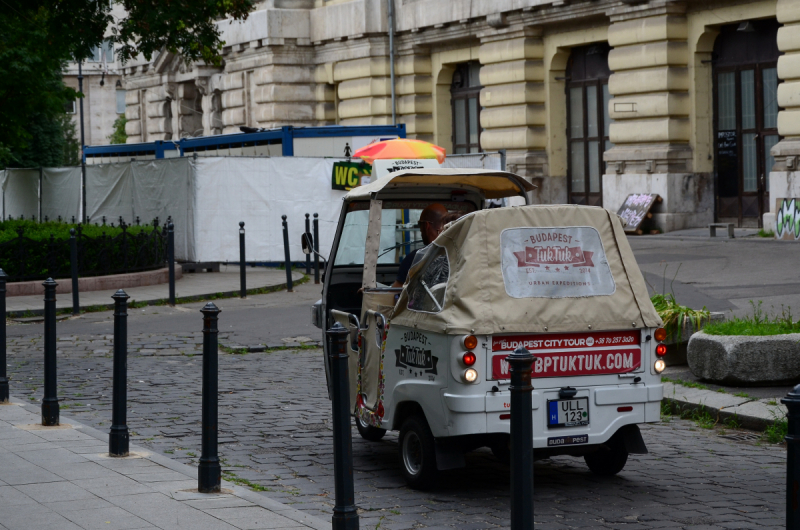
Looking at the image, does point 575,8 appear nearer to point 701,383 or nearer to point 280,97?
point 280,97

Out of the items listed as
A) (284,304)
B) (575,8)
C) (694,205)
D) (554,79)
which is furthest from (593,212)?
(554,79)

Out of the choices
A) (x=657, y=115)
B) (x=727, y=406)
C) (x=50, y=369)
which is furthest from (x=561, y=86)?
(x=50, y=369)

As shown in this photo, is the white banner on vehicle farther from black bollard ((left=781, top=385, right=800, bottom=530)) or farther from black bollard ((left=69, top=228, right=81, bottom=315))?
black bollard ((left=69, top=228, right=81, bottom=315))

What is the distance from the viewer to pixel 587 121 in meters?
30.3

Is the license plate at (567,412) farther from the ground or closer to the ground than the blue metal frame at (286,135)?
closer to the ground

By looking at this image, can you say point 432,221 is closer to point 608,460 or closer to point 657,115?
point 608,460

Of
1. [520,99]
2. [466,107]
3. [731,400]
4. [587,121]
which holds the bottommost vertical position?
[731,400]

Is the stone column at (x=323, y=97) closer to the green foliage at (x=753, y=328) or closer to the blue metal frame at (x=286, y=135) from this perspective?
the blue metal frame at (x=286, y=135)

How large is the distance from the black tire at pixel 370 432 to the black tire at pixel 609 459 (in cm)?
170

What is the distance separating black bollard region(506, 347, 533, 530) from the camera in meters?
4.71

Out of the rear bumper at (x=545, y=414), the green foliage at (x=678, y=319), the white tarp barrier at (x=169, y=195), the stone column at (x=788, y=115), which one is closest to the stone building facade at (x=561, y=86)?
the stone column at (x=788, y=115)

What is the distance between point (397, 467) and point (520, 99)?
78.7 ft

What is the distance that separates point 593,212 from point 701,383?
11.1 feet

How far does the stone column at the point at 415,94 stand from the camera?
34906 millimetres
